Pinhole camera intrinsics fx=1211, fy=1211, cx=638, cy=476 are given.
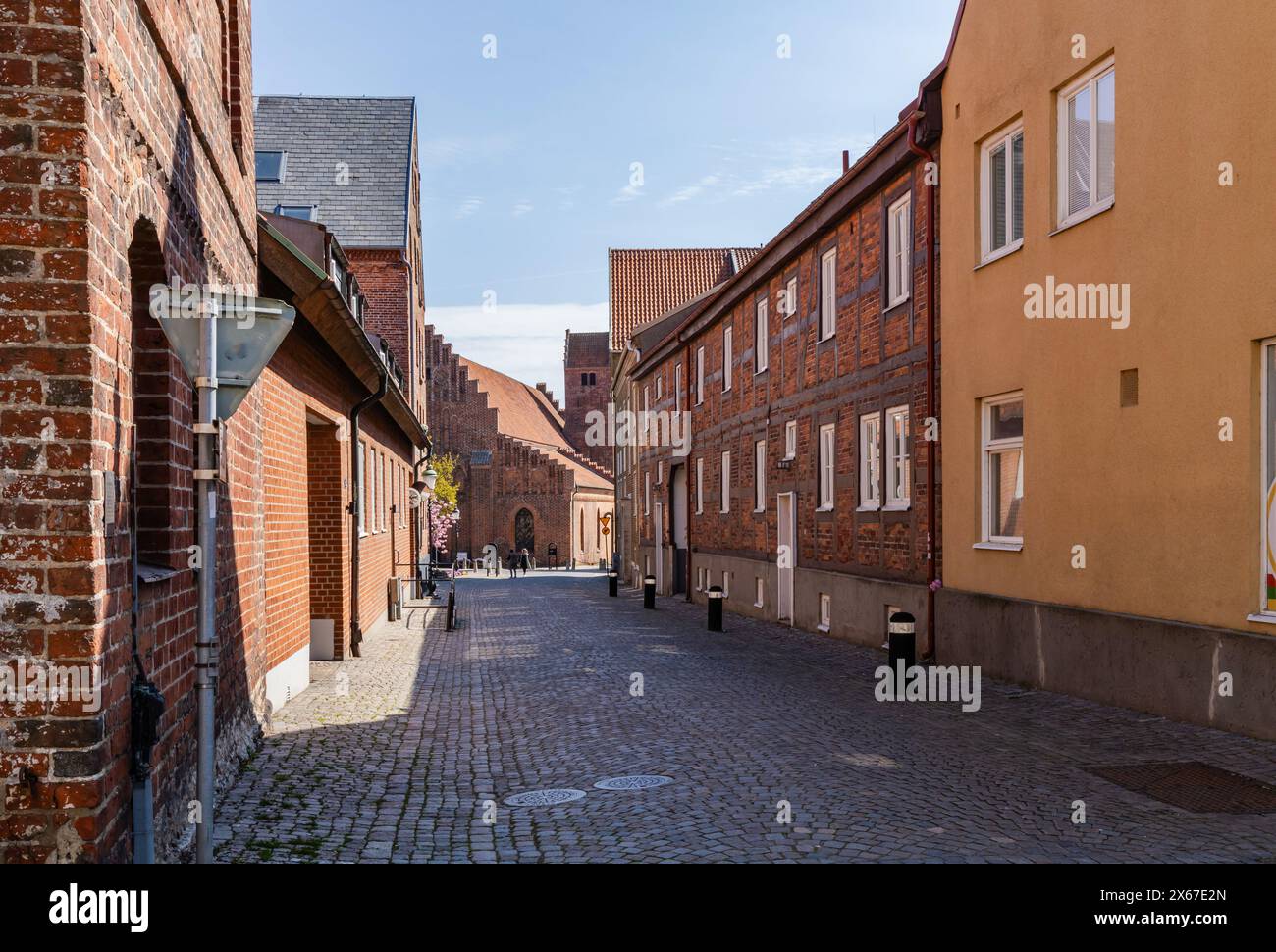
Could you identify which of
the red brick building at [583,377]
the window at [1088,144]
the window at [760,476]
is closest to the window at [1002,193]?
the window at [1088,144]

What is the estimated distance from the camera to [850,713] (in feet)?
32.6

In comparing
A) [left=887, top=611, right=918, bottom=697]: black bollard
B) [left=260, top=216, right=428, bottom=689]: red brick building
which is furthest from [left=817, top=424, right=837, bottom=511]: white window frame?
[left=260, top=216, right=428, bottom=689]: red brick building

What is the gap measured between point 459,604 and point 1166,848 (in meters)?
23.1

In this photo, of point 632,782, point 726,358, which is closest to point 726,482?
point 726,358

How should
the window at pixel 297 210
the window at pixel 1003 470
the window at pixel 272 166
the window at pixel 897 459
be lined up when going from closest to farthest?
the window at pixel 1003 470 → the window at pixel 897 459 → the window at pixel 297 210 → the window at pixel 272 166

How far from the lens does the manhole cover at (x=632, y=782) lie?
277 inches

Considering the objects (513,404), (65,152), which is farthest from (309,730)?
(513,404)

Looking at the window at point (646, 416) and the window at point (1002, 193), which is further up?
the window at point (1002, 193)

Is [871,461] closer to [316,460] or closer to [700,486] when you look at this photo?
[316,460]

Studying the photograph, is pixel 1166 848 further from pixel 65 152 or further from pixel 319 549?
→ pixel 319 549

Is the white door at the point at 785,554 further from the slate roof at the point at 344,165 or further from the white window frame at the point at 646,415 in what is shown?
the slate roof at the point at 344,165

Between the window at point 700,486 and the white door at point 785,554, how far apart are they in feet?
21.8

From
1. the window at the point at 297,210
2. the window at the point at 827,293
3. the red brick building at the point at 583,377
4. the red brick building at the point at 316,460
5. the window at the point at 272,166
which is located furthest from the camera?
the red brick building at the point at 583,377

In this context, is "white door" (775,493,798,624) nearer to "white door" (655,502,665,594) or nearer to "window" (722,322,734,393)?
"window" (722,322,734,393)
